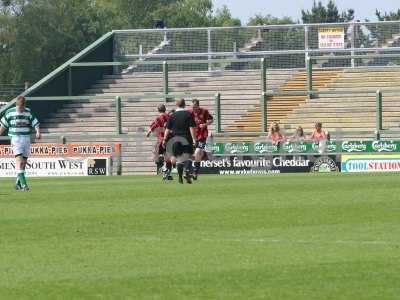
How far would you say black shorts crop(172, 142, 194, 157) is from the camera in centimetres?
2862

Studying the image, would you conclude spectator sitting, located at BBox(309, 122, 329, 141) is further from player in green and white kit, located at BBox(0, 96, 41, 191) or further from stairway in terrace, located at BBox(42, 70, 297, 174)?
player in green and white kit, located at BBox(0, 96, 41, 191)

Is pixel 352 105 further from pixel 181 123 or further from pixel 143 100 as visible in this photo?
pixel 181 123

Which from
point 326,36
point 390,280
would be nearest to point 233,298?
point 390,280

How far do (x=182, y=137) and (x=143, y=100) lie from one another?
66.6 ft

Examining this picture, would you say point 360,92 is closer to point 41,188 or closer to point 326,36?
point 326,36

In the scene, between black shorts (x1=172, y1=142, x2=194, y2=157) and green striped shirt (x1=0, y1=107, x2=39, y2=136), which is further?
black shorts (x1=172, y1=142, x2=194, y2=157)

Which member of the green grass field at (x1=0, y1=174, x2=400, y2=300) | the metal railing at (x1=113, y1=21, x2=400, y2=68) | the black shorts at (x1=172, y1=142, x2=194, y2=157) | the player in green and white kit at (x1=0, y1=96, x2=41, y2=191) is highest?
the metal railing at (x1=113, y1=21, x2=400, y2=68)

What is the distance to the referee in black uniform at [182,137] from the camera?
28656mm

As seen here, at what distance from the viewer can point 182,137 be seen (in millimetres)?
28875

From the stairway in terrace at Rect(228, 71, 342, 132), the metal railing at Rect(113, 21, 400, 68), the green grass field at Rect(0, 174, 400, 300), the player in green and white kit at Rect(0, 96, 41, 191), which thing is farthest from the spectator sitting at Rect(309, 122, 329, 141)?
the green grass field at Rect(0, 174, 400, 300)

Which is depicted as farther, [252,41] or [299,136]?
[252,41]

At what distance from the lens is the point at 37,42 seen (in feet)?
313

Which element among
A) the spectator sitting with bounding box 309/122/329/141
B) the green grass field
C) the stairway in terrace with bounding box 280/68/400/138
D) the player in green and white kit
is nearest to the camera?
the green grass field

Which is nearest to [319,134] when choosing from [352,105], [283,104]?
[352,105]
